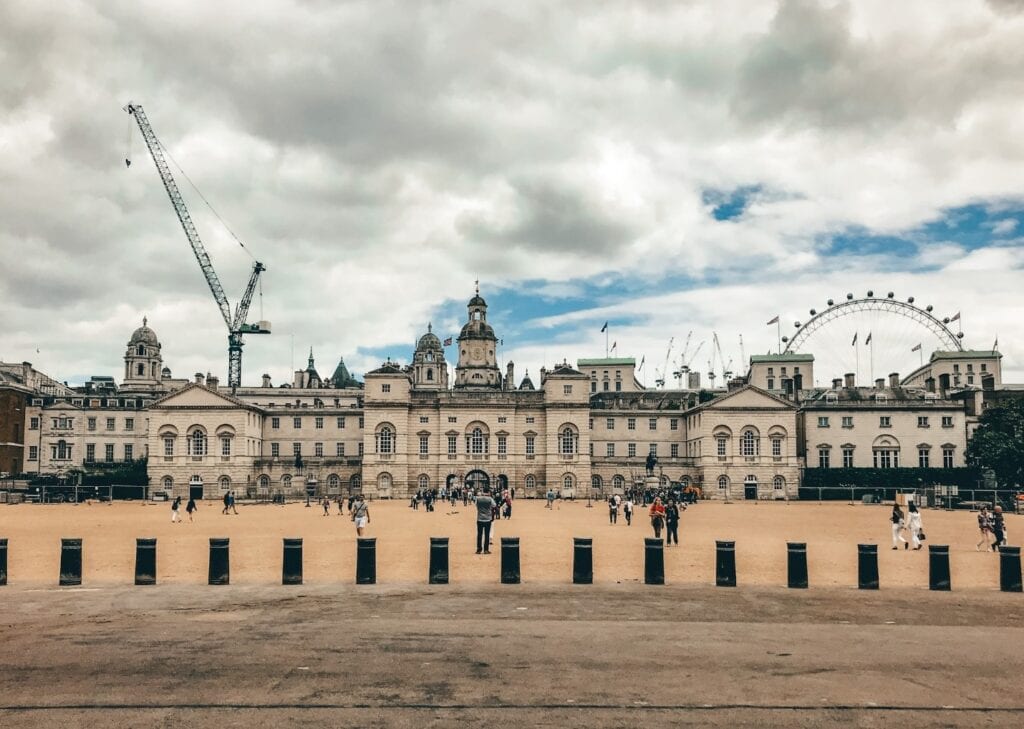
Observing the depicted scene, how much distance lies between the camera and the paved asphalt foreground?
9.87m

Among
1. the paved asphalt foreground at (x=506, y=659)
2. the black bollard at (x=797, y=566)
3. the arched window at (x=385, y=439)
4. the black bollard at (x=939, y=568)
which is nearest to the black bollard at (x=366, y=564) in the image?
the paved asphalt foreground at (x=506, y=659)

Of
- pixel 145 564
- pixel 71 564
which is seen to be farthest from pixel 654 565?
pixel 71 564

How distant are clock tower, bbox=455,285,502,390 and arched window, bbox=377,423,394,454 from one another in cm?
3473

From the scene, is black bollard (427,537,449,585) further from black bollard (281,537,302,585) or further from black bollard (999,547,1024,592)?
black bollard (999,547,1024,592)

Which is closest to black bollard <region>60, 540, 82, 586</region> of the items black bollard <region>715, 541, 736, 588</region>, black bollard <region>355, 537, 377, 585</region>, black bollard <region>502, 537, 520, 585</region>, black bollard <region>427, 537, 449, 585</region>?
black bollard <region>355, 537, 377, 585</region>

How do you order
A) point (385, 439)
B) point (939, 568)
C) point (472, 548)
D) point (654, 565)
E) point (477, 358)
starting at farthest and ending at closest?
point (477, 358) < point (385, 439) < point (472, 548) < point (654, 565) < point (939, 568)

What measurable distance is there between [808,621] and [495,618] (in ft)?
18.5

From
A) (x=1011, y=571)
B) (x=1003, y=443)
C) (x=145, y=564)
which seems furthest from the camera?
(x=1003, y=443)

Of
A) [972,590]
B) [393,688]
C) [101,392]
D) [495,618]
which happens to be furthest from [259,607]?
[101,392]

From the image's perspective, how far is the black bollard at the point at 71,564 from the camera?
62.9 feet

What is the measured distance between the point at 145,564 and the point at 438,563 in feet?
22.1

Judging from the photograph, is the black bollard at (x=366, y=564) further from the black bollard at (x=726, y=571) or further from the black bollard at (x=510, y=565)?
the black bollard at (x=726, y=571)

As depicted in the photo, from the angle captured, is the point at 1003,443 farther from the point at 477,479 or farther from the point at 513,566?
the point at 513,566

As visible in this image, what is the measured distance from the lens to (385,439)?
3482 inches
